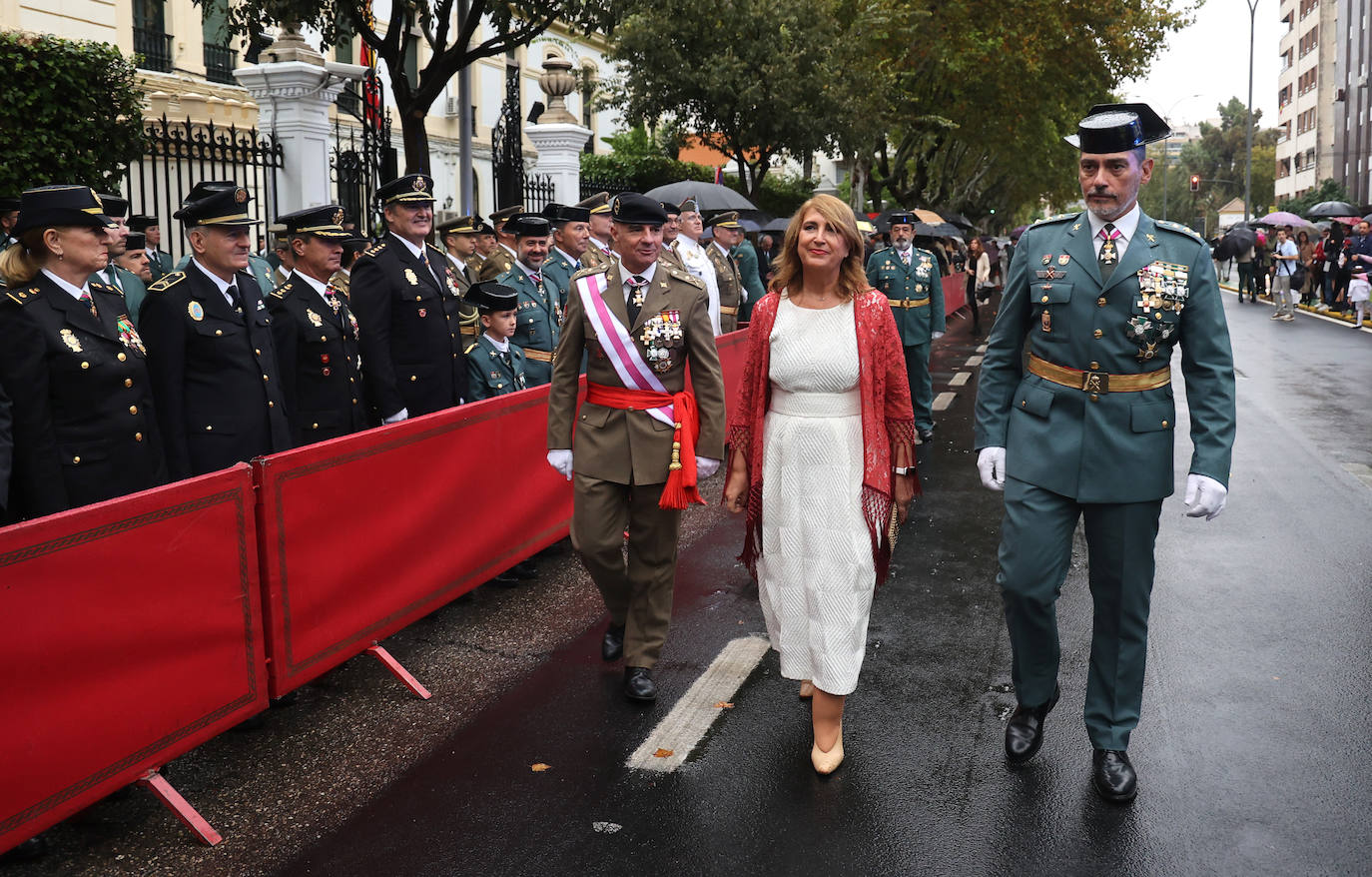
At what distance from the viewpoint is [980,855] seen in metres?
3.66

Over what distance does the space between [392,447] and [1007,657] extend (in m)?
2.86

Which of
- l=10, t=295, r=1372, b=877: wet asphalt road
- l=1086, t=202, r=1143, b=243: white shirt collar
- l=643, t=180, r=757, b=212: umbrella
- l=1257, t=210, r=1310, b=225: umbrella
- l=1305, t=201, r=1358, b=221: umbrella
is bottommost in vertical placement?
l=10, t=295, r=1372, b=877: wet asphalt road

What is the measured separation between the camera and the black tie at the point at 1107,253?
13.4 feet

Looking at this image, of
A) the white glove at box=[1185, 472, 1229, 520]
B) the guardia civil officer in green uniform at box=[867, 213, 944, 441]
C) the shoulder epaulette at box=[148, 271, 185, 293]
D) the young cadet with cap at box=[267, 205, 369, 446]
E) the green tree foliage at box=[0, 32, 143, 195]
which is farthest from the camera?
the guardia civil officer in green uniform at box=[867, 213, 944, 441]

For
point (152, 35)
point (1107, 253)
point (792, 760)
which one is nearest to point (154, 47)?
point (152, 35)

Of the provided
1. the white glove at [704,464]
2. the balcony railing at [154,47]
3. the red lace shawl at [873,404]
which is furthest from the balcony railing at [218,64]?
the red lace shawl at [873,404]

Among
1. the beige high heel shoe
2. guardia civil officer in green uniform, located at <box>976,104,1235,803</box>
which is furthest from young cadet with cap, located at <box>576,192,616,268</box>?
the beige high heel shoe

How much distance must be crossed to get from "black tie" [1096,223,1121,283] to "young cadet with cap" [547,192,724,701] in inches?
64.9

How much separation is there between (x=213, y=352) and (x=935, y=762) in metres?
3.35

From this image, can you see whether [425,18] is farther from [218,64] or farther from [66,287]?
[218,64]

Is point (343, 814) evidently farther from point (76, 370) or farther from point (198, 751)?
point (76, 370)

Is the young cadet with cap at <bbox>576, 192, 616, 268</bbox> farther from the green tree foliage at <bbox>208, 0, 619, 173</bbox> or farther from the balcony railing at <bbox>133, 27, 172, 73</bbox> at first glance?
the balcony railing at <bbox>133, 27, 172, 73</bbox>

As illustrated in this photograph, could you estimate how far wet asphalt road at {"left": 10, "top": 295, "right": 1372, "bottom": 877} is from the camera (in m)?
3.71

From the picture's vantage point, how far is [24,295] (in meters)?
4.43
